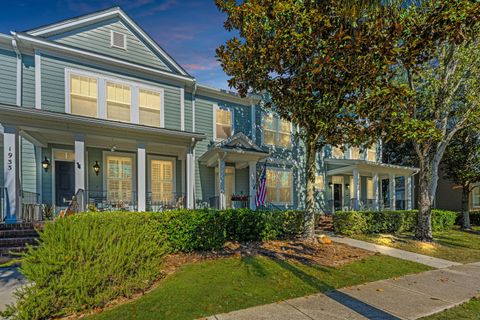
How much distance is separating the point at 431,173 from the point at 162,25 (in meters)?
13.2

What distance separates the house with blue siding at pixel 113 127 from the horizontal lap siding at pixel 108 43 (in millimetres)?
38

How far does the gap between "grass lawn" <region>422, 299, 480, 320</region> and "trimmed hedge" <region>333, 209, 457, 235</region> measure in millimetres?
7295

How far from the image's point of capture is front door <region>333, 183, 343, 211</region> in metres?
19.2

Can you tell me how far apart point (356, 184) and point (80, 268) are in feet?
50.6

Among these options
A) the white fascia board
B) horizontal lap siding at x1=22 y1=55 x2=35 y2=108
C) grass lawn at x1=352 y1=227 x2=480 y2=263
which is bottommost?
grass lawn at x1=352 y1=227 x2=480 y2=263

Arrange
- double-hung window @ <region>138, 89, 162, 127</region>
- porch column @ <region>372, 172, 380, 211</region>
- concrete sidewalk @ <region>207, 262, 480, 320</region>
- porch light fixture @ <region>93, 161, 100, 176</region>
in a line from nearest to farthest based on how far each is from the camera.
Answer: concrete sidewalk @ <region>207, 262, 480, 320</region> < porch light fixture @ <region>93, 161, 100, 176</region> < double-hung window @ <region>138, 89, 162, 127</region> < porch column @ <region>372, 172, 380, 211</region>

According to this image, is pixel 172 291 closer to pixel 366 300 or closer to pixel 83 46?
pixel 366 300

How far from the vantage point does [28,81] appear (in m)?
10.1

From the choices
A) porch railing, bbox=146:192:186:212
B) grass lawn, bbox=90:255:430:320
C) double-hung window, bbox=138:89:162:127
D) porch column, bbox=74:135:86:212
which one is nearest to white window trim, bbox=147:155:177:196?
porch railing, bbox=146:192:186:212

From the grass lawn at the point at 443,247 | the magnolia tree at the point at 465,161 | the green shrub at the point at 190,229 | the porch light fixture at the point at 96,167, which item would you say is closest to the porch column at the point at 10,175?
the porch light fixture at the point at 96,167

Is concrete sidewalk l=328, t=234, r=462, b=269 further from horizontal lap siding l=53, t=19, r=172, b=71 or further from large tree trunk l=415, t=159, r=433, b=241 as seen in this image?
horizontal lap siding l=53, t=19, r=172, b=71

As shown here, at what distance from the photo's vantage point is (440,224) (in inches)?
624

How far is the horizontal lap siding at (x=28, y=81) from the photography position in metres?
9.97

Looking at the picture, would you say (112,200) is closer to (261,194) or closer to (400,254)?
(261,194)
